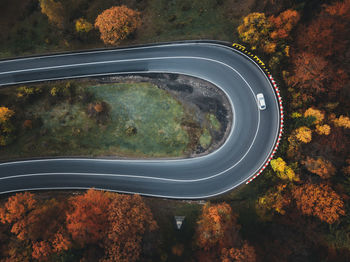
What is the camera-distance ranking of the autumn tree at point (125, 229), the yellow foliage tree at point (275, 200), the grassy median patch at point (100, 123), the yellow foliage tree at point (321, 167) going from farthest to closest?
the grassy median patch at point (100, 123) → the yellow foliage tree at point (275, 200) → the yellow foliage tree at point (321, 167) → the autumn tree at point (125, 229)

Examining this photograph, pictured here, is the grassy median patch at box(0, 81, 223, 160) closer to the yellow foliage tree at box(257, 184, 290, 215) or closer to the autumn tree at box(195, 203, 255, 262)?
the autumn tree at box(195, 203, 255, 262)

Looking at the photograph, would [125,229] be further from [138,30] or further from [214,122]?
[138,30]

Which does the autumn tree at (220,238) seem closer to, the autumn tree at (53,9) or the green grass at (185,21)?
the green grass at (185,21)

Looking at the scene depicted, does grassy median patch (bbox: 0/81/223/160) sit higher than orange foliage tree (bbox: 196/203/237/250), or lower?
higher

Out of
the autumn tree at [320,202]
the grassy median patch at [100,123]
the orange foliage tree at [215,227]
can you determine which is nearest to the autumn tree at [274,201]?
the autumn tree at [320,202]

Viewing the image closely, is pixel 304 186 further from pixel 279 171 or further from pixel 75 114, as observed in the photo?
pixel 75 114

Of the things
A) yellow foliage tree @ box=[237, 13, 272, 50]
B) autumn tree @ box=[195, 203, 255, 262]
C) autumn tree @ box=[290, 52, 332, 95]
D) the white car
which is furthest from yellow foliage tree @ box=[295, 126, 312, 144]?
autumn tree @ box=[195, 203, 255, 262]
